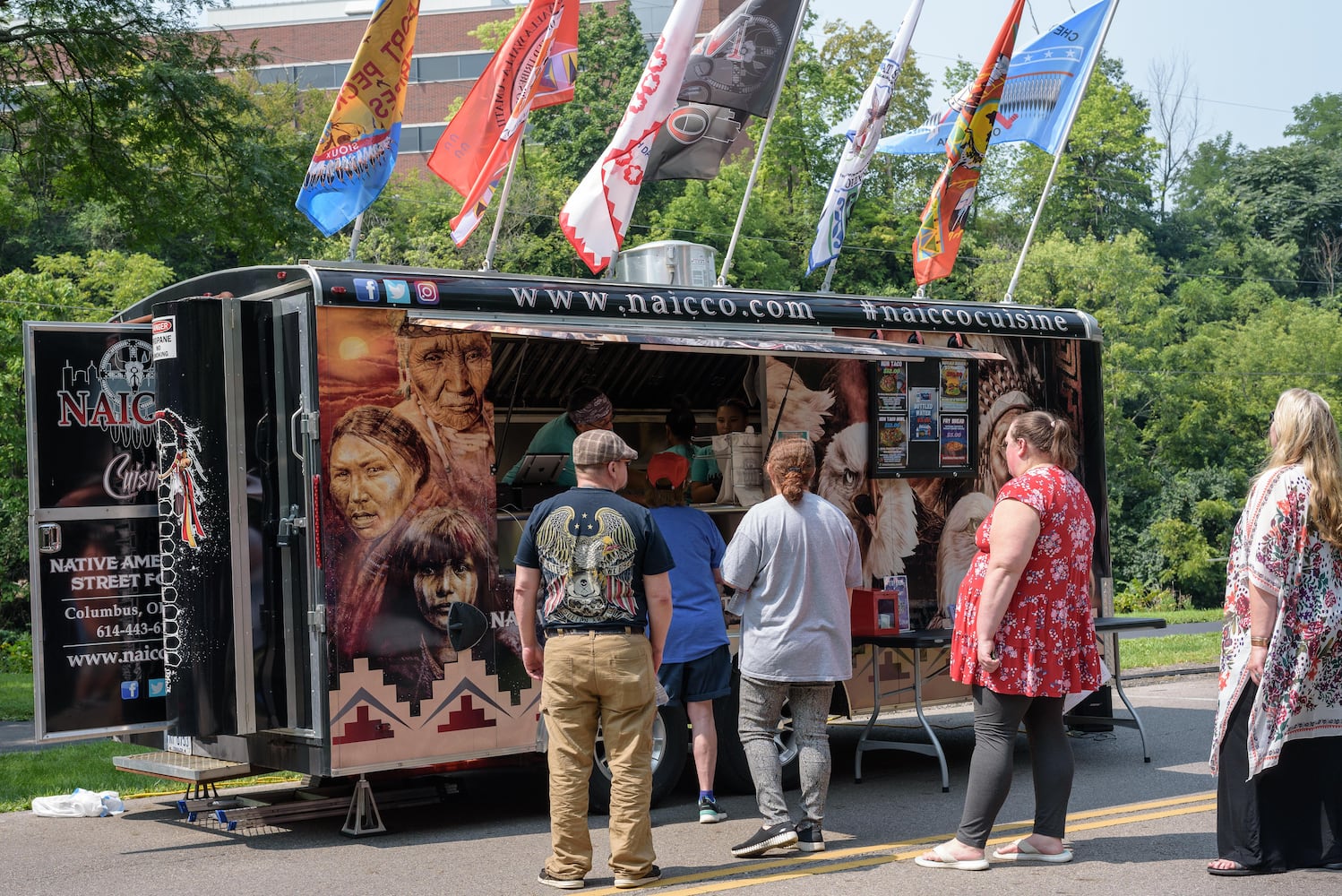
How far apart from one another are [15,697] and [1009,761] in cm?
1221

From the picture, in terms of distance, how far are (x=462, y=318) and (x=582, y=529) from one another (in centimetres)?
188

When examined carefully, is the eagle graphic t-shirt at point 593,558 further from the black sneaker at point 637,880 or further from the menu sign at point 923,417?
the menu sign at point 923,417

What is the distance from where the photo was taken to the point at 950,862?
6457 mm

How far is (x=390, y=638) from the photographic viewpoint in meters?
7.37

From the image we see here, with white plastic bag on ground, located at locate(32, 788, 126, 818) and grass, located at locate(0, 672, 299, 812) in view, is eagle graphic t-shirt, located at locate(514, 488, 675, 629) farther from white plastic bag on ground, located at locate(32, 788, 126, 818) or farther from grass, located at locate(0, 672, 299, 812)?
white plastic bag on ground, located at locate(32, 788, 126, 818)

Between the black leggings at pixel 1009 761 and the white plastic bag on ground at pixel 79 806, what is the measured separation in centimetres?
482

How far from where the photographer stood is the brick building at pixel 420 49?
229 feet

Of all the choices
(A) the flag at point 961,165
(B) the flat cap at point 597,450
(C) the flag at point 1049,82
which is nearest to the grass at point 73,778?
(B) the flat cap at point 597,450

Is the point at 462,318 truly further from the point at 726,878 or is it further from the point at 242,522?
the point at 726,878

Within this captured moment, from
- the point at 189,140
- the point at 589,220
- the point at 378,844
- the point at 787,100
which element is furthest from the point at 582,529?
the point at 787,100

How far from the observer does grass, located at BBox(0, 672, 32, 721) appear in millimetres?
13849

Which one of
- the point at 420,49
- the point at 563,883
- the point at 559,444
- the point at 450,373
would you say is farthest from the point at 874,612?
the point at 420,49

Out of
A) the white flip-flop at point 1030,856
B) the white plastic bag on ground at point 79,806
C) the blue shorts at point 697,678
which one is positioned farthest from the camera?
the white plastic bag on ground at point 79,806

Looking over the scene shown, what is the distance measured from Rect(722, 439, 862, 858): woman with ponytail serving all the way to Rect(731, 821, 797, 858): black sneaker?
18mm
